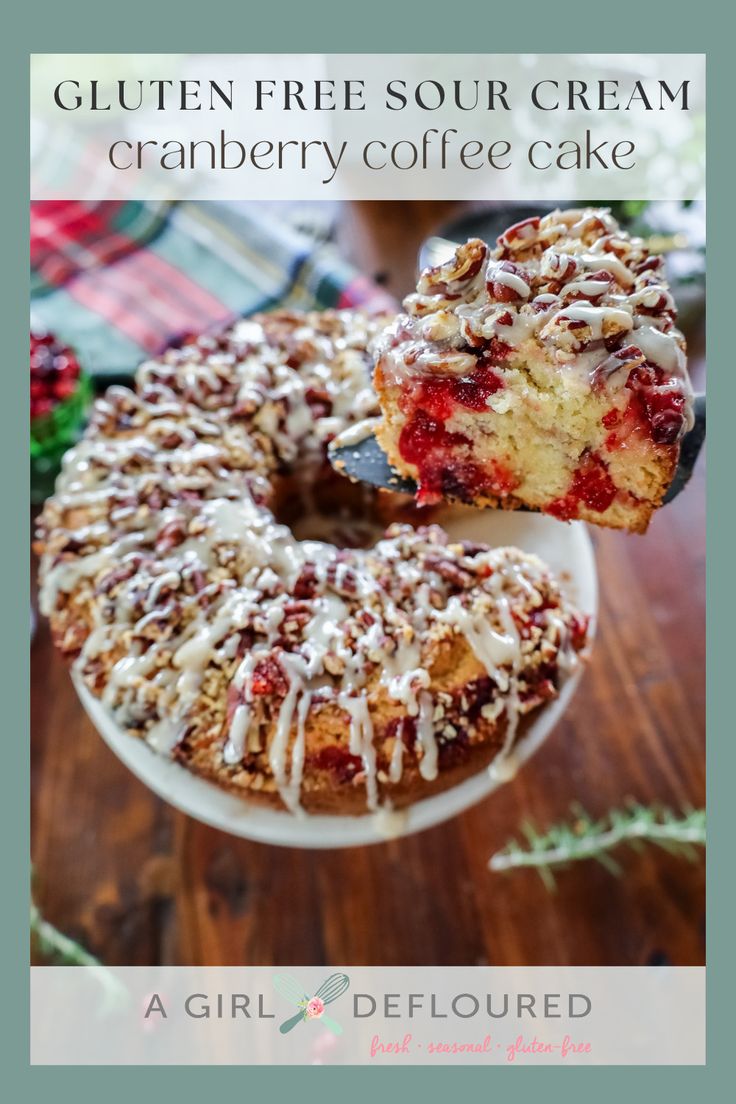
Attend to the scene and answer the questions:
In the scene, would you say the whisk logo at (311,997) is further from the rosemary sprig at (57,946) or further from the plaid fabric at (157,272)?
the plaid fabric at (157,272)

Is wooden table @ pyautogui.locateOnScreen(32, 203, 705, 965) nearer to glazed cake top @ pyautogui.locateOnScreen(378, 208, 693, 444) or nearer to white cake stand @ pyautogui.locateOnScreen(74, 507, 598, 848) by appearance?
white cake stand @ pyautogui.locateOnScreen(74, 507, 598, 848)

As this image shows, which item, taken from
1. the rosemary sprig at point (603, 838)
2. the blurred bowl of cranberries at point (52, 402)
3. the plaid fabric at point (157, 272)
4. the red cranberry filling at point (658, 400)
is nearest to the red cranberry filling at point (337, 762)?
the rosemary sprig at point (603, 838)

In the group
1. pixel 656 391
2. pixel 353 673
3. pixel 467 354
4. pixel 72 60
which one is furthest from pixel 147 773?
pixel 72 60

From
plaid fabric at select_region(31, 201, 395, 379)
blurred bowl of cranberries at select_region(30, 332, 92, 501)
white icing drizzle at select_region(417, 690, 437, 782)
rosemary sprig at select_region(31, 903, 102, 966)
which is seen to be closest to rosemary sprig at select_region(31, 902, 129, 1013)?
rosemary sprig at select_region(31, 903, 102, 966)

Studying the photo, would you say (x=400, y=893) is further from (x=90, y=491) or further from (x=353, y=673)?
(x=90, y=491)

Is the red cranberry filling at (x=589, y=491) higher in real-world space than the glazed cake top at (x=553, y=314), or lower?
lower

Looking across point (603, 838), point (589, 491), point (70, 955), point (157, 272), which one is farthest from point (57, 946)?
point (157, 272)
